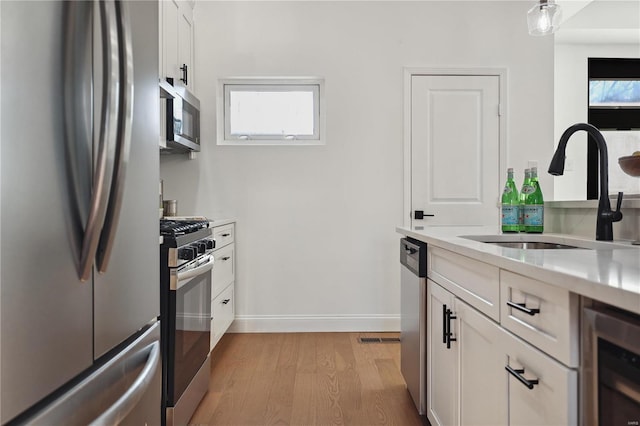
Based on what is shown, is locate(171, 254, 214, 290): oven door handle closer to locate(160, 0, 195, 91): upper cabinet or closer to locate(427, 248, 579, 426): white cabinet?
locate(427, 248, 579, 426): white cabinet

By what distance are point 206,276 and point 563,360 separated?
1.80 meters

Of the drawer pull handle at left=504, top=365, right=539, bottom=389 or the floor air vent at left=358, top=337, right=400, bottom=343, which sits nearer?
the drawer pull handle at left=504, top=365, right=539, bottom=389

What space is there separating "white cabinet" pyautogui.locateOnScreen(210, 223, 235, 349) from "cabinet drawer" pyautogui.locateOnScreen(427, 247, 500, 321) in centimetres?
144

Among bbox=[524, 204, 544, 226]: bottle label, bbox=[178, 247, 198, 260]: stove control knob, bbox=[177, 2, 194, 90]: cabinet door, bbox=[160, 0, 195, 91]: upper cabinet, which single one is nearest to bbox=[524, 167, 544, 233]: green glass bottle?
bbox=[524, 204, 544, 226]: bottle label

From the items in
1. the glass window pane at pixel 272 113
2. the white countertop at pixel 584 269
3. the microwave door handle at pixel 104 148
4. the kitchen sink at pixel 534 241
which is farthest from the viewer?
the glass window pane at pixel 272 113

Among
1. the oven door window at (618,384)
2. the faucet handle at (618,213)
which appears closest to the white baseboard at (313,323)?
the faucet handle at (618,213)

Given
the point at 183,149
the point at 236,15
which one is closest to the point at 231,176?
the point at 183,149

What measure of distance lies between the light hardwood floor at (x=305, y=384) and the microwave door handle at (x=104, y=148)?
154cm

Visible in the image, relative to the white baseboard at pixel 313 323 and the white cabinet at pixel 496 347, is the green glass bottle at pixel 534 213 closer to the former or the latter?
the white cabinet at pixel 496 347

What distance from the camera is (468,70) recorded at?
3549 millimetres

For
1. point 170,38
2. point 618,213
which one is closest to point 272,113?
point 170,38

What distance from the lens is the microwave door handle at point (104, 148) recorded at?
2.58 feet

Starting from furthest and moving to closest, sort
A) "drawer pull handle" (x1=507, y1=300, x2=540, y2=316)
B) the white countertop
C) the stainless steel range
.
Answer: the stainless steel range < "drawer pull handle" (x1=507, y1=300, x2=540, y2=316) < the white countertop

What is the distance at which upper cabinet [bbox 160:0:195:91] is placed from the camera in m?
2.69
